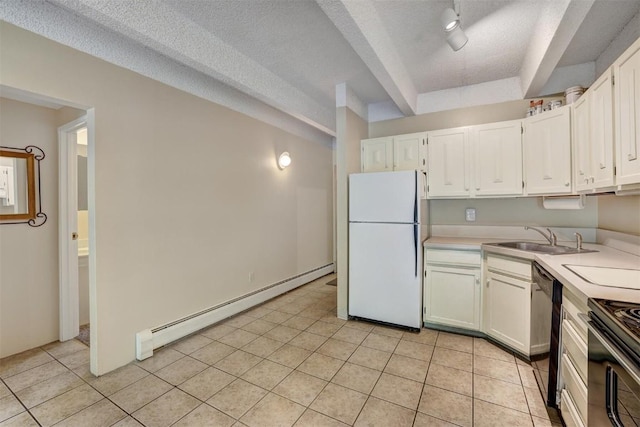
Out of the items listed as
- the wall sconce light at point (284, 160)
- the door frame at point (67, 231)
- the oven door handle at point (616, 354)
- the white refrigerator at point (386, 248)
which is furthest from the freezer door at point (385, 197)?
the door frame at point (67, 231)

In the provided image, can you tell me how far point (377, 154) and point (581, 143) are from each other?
5.85 ft

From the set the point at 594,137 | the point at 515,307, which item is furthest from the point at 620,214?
the point at 515,307

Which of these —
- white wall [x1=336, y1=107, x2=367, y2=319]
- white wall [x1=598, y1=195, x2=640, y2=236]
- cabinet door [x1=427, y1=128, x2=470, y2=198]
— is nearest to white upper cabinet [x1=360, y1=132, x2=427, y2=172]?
cabinet door [x1=427, y1=128, x2=470, y2=198]

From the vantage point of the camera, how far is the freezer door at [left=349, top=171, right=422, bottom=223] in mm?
2734

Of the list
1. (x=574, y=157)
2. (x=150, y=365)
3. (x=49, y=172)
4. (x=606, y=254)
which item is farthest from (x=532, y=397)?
(x=49, y=172)

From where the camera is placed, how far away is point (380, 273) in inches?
115

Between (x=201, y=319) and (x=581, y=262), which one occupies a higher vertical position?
(x=581, y=262)

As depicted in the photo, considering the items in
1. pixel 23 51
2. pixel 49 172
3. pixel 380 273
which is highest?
pixel 23 51

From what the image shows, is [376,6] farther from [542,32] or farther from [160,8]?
[160,8]

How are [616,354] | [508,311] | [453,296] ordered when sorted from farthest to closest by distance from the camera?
[453,296] → [508,311] → [616,354]

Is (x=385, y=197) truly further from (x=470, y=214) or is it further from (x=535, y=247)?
(x=535, y=247)

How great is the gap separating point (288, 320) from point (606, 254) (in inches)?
109

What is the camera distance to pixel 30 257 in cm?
249

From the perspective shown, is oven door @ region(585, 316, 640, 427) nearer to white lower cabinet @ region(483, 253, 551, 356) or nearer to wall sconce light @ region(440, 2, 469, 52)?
white lower cabinet @ region(483, 253, 551, 356)
